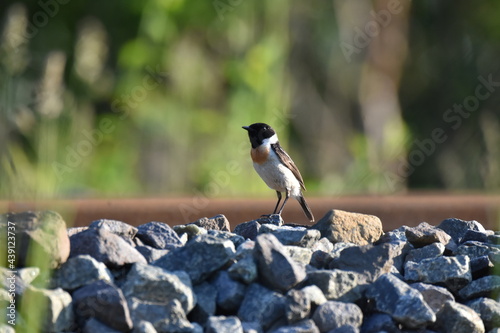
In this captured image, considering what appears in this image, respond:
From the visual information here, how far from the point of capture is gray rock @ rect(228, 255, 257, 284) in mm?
2666

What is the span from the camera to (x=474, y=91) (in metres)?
9.54

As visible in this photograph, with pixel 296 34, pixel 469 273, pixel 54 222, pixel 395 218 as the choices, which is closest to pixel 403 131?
pixel 296 34

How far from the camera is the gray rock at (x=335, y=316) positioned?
255 cm

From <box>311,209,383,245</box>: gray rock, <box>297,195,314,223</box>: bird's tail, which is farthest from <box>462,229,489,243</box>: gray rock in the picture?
<box>297,195,314,223</box>: bird's tail

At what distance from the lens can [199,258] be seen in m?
2.72

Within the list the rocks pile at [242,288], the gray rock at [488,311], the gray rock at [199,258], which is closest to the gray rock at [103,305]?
the rocks pile at [242,288]

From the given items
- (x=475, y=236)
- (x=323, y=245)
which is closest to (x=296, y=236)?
(x=323, y=245)

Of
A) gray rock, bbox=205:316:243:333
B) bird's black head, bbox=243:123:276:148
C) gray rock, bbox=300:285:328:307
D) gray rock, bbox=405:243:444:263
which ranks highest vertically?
bird's black head, bbox=243:123:276:148

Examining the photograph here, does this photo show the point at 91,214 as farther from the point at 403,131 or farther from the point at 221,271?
the point at 403,131

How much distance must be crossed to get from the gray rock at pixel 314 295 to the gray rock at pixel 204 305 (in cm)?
28

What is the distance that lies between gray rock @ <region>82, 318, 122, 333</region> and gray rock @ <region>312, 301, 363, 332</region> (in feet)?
1.99

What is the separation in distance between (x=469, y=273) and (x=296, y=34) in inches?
279

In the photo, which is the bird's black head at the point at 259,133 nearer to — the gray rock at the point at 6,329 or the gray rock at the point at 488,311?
the gray rock at the point at 488,311

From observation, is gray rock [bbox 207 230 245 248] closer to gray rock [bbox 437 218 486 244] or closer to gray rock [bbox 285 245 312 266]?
gray rock [bbox 285 245 312 266]
